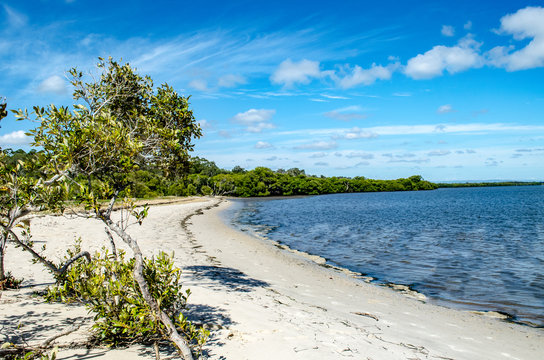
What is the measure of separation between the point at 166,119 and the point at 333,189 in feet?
598

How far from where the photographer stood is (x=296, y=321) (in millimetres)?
8844

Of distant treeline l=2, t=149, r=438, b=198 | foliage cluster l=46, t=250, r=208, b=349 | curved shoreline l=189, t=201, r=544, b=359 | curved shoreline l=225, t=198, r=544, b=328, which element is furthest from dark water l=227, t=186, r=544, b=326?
distant treeline l=2, t=149, r=438, b=198

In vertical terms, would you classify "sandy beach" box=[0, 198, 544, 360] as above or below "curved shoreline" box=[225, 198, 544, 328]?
above

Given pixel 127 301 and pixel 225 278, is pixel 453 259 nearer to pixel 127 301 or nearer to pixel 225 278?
pixel 225 278

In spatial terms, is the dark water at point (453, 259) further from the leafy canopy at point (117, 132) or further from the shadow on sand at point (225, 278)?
the leafy canopy at point (117, 132)

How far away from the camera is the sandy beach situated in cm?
690

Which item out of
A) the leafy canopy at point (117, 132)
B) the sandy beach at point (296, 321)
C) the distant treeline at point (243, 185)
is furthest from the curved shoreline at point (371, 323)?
the distant treeline at point (243, 185)

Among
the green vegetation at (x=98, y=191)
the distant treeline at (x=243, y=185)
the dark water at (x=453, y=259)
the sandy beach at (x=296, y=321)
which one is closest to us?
the green vegetation at (x=98, y=191)

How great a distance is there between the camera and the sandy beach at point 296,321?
22.6ft

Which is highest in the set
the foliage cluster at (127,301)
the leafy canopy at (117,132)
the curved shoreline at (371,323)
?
the leafy canopy at (117,132)

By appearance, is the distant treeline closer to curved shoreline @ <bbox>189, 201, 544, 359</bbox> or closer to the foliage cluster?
curved shoreline @ <bbox>189, 201, 544, 359</bbox>

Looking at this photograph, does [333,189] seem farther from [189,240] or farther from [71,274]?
[71,274]

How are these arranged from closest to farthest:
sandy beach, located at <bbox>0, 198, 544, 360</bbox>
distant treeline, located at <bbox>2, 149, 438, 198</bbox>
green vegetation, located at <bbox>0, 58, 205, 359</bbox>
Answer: green vegetation, located at <bbox>0, 58, 205, 359</bbox> < sandy beach, located at <bbox>0, 198, 544, 360</bbox> < distant treeline, located at <bbox>2, 149, 438, 198</bbox>

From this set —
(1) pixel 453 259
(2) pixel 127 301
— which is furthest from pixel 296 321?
(1) pixel 453 259
